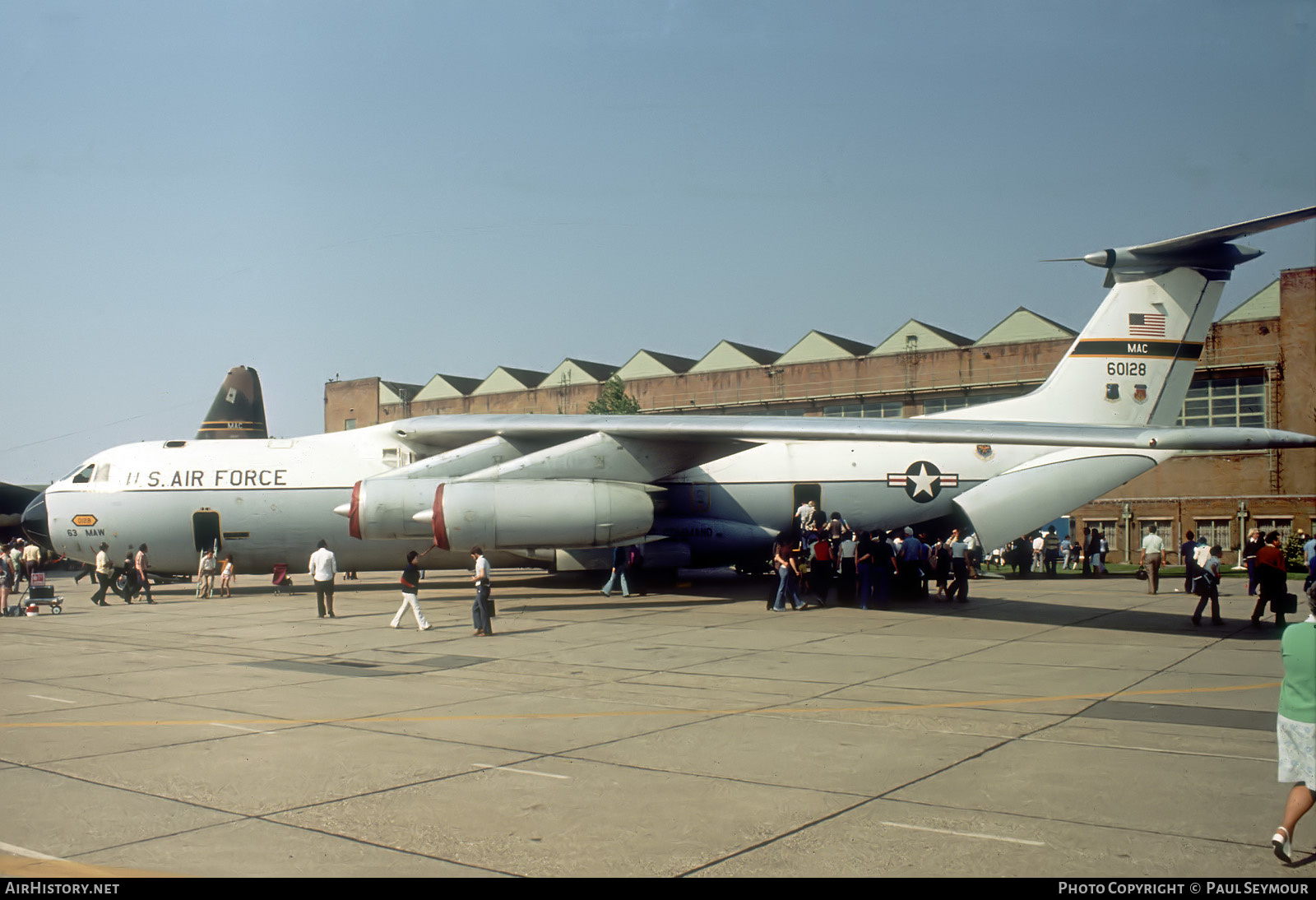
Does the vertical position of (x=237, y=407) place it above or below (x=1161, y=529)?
above

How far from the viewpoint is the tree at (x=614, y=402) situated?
5447cm

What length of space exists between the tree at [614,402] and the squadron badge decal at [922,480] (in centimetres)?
3188

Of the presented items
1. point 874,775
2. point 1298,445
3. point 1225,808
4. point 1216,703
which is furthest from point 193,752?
point 1298,445

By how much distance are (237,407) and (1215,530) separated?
139 feet

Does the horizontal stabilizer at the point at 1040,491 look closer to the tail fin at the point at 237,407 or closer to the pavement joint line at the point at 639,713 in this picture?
the pavement joint line at the point at 639,713

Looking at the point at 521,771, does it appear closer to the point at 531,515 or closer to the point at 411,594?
the point at 411,594

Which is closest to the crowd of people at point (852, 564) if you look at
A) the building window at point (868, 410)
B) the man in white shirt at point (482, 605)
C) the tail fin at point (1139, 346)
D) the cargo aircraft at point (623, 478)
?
the cargo aircraft at point (623, 478)

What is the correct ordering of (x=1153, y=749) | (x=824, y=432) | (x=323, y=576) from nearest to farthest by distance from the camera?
(x=1153, y=749), (x=824, y=432), (x=323, y=576)

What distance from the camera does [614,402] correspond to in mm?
54719

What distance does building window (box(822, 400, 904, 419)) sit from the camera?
168ft

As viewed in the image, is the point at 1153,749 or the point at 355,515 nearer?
the point at 1153,749

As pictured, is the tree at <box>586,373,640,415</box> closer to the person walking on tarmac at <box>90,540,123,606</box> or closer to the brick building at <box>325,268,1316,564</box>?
the brick building at <box>325,268,1316,564</box>

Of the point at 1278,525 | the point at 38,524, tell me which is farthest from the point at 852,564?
the point at 1278,525

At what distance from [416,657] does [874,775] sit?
7757 mm
